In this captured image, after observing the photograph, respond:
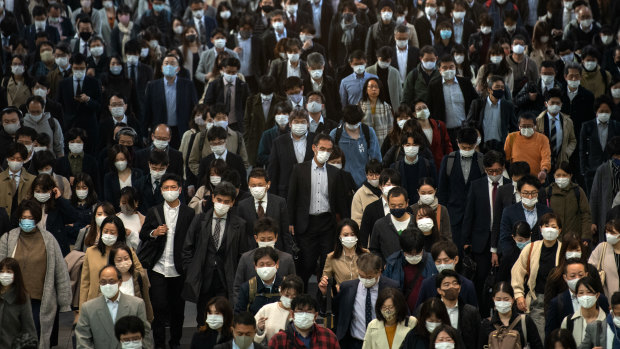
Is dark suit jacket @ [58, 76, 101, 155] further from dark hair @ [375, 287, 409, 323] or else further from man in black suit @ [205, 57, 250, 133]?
dark hair @ [375, 287, 409, 323]

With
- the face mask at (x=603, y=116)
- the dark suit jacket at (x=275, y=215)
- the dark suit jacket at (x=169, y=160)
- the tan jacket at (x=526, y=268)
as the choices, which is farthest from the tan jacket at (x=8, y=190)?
the face mask at (x=603, y=116)

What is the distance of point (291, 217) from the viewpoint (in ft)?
53.1

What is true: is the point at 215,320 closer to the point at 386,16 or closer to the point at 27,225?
the point at 27,225

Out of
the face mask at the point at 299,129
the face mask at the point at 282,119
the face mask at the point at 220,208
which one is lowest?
the face mask at the point at 220,208

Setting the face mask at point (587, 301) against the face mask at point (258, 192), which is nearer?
the face mask at point (587, 301)

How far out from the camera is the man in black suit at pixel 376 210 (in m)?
15.5

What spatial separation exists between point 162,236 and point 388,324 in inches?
135

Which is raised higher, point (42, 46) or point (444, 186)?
point (42, 46)

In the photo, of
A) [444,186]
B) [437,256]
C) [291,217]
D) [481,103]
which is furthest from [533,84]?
[437,256]

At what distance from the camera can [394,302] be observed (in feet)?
42.0

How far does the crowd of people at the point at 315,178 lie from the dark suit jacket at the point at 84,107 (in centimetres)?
4

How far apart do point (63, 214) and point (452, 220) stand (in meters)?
4.83

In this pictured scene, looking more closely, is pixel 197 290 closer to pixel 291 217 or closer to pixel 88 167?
pixel 291 217

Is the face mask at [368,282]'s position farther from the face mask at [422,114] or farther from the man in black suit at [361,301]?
the face mask at [422,114]
